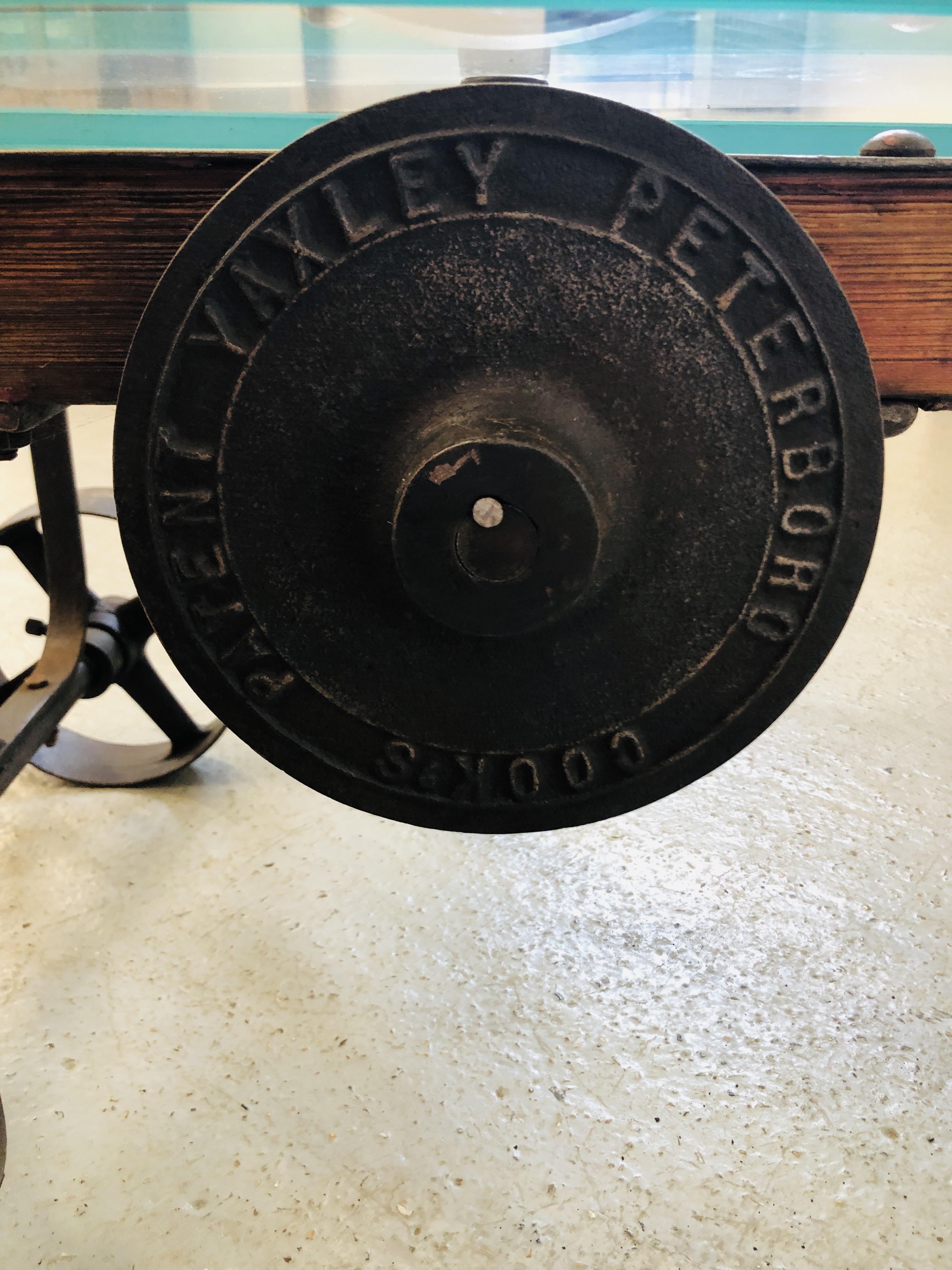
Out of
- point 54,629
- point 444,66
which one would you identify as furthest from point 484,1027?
point 444,66

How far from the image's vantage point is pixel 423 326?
3.04 ft

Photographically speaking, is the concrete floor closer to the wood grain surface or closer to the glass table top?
the wood grain surface

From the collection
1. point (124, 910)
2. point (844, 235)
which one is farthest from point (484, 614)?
point (124, 910)

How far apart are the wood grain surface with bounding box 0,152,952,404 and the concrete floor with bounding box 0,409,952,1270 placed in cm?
90

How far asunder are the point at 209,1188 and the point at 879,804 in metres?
1.31

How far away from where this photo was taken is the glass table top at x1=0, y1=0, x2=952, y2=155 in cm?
110

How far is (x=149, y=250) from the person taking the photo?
1.01 m

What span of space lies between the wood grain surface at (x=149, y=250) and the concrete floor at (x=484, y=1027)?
0.90 meters

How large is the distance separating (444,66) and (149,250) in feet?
2.84

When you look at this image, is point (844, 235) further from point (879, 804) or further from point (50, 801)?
point (50, 801)

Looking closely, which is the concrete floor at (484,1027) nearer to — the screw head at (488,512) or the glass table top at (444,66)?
the screw head at (488,512)

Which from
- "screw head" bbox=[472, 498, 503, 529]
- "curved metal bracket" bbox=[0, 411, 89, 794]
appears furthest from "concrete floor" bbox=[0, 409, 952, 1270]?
"screw head" bbox=[472, 498, 503, 529]

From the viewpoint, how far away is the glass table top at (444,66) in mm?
1099

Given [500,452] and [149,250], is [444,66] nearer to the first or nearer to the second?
[149,250]
